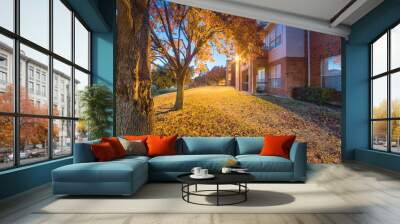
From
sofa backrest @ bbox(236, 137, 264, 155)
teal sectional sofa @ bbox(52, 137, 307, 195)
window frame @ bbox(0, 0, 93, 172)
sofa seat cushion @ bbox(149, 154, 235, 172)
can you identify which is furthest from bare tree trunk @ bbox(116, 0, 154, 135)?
sofa seat cushion @ bbox(149, 154, 235, 172)

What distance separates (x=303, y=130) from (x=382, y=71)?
2.48 metres

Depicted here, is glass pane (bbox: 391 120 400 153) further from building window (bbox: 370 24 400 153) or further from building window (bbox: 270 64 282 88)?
building window (bbox: 270 64 282 88)

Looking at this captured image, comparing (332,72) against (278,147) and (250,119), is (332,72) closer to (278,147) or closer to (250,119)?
(250,119)

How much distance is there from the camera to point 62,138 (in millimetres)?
7223

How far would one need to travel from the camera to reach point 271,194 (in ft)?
17.1

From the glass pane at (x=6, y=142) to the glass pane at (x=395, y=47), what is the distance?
742 cm

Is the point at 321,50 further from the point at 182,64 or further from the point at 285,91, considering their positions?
A: the point at 182,64

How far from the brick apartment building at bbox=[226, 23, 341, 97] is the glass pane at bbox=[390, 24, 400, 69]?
1.96 metres

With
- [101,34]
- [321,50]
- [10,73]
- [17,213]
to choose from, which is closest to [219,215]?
[17,213]

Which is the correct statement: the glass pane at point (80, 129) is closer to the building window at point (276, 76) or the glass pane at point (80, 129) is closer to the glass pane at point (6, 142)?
the glass pane at point (6, 142)

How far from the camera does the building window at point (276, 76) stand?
10.4m

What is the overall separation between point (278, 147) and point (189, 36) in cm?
481

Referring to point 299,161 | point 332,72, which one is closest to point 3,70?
point 299,161

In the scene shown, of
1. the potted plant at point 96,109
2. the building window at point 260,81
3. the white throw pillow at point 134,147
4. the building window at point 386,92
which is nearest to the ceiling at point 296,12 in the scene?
the building window at point 386,92
